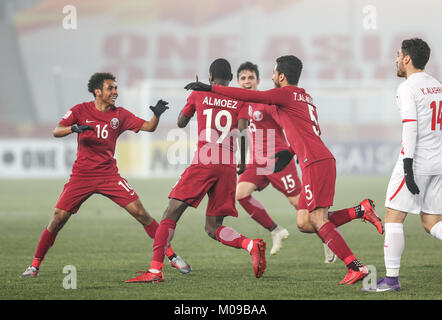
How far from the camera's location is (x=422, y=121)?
24.3 ft

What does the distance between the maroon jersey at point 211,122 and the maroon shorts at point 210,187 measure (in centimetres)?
9

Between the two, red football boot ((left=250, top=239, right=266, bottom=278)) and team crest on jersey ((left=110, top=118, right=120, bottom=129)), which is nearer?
red football boot ((left=250, top=239, right=266, bottom=278))

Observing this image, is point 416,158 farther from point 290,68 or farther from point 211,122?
point 211,122

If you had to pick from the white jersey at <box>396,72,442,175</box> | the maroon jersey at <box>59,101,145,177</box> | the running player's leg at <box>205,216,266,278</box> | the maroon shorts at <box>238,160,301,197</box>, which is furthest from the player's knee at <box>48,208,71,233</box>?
the white jersey at <box>396,72,442,175</box>

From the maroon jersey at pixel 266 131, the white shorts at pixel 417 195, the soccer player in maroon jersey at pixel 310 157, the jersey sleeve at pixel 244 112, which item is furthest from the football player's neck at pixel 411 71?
the maroon jersey at pixel 266 131

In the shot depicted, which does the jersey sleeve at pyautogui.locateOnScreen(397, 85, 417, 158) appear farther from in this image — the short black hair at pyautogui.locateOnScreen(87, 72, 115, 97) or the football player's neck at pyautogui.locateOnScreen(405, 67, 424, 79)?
the short black hair at pyautogui.locateOnScreen(87, 72, 115, 97)

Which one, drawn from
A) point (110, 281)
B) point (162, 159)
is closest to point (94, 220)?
point (110, 281)

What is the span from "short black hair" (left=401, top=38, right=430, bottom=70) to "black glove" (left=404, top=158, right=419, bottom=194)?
3.07ft

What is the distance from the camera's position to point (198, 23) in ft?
172

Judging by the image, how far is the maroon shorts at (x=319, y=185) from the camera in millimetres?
7793

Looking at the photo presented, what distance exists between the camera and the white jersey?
24.0ft

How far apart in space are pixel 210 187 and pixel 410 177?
206cm

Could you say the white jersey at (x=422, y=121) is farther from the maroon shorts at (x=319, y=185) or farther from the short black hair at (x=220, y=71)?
the short black hair at (x=220, y=71)
